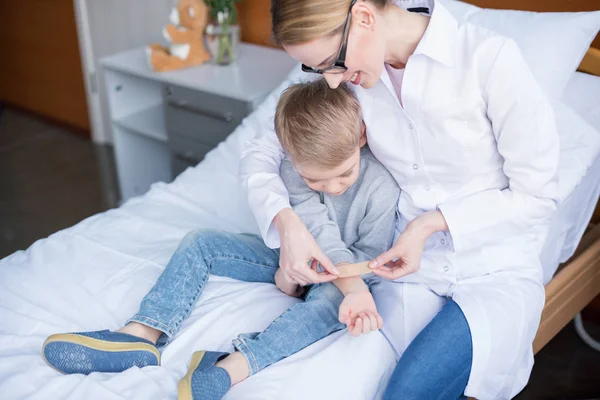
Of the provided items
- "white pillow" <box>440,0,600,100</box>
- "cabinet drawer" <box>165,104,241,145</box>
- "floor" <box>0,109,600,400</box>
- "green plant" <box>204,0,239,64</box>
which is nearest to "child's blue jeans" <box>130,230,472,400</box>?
"white pillow" <box>440,0,600,100</box>

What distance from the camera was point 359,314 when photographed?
49.8 inches

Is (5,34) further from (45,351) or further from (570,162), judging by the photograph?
(570,162)

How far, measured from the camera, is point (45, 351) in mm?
1230

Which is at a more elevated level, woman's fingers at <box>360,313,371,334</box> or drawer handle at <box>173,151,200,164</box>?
woman's fingers at <box>360,313,371,334</box>

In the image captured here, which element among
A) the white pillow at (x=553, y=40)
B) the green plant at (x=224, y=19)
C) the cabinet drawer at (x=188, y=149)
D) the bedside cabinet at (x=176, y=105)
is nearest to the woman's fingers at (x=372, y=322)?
the white pillow at (x=553, y=40)

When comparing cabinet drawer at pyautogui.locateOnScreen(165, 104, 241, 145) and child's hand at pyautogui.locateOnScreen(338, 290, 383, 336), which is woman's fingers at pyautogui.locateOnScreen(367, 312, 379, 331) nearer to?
child's hand at pyautogui.locateOnScreen(338, 290, 383, 336)

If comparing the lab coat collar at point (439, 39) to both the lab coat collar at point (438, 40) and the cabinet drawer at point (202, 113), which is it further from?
the cabinet drawer at point (202, 113)

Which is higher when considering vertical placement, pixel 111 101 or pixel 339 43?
pixel 339 43

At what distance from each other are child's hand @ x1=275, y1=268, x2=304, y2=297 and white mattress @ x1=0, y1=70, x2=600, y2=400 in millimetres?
20

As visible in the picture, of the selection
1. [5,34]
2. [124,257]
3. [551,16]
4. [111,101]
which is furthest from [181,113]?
[5,34]

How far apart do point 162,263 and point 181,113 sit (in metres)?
1.02

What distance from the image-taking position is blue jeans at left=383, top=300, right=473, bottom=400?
3.92ft

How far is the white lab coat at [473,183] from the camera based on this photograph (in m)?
1.22

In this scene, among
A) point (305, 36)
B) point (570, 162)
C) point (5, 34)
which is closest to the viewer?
point (305, 36)
